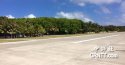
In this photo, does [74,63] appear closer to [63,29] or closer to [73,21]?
[63,29]

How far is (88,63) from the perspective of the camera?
1340 cm

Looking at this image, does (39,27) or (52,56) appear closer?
(52,56)

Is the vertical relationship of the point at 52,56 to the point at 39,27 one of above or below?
below

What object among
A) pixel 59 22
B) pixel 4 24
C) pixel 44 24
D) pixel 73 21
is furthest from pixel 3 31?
pixel 73 21

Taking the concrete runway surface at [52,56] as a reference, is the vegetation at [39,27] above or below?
above

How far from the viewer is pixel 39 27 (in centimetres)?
6362

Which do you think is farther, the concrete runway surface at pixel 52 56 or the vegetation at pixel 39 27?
the vegetation at pixel 39 27

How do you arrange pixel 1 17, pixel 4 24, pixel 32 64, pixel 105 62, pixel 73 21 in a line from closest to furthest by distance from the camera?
pixel 32 64 → pixel 105 62 → pixel 4 24 → pixel 1 17 → pixel 73 21

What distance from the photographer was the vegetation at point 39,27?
2069 inches

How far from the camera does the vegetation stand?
172 ft

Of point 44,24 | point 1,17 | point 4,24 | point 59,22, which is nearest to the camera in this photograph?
point 4,24

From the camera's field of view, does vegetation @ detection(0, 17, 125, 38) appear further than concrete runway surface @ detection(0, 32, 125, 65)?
Yes

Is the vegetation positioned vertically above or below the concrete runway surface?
above

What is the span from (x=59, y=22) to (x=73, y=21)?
9245 mm
